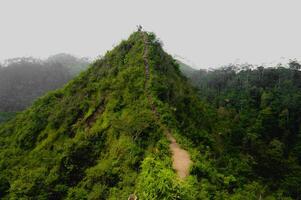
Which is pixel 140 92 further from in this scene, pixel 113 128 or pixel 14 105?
pixel 14 105

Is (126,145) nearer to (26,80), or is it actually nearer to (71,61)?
(26,80)

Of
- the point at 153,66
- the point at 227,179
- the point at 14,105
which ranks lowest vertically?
the point at 14,105

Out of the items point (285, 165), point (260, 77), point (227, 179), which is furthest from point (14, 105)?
point (227, 179)

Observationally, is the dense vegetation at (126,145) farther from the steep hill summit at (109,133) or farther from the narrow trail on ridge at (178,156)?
the narrow trail on ridge at (178,156)

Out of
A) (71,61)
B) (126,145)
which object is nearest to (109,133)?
(126,145)

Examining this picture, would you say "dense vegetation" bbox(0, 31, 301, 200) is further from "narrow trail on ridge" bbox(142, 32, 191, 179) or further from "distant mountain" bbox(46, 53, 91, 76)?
"distant mountain" bbox(46, 53, 91, 76)

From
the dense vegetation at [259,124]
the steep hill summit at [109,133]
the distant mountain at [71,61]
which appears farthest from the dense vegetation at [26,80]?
the steep hill summit at [109,133]

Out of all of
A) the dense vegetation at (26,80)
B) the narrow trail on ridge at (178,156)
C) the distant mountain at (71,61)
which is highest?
the narrow trail on ridge at (178,156)
